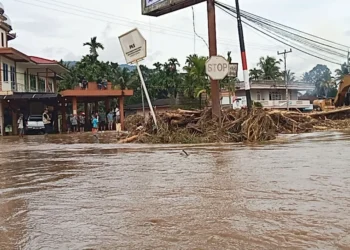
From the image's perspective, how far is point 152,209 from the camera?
16.4ft

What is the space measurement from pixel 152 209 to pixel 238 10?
1771 centimetres

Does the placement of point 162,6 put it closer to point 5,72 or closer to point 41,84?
point 5,72

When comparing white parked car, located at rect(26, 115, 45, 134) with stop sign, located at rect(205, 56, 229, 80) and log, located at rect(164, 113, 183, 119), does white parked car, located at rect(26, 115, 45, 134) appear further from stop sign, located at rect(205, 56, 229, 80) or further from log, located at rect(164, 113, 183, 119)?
stop sign, located at rect(205, 56, 229, 80)

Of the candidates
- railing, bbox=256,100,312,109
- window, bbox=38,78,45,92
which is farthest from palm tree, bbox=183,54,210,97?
railing, bbox=256,100,312,109

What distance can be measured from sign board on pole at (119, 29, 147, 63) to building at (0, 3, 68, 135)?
15768 millimetres

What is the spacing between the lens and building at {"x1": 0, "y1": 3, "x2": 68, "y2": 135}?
32.8 metres

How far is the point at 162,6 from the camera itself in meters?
23.4

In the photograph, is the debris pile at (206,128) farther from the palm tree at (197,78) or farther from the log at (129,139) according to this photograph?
the palm tree at (197,78)

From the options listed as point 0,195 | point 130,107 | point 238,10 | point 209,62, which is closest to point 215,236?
point 0,195

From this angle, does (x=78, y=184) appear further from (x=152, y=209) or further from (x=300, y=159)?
(x=300, y=159)

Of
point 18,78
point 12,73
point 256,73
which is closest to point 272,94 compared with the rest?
point 256,73

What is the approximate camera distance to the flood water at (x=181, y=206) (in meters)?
3.79

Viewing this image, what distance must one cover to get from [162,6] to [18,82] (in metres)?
18.4

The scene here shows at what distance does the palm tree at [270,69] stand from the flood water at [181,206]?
215 feet
